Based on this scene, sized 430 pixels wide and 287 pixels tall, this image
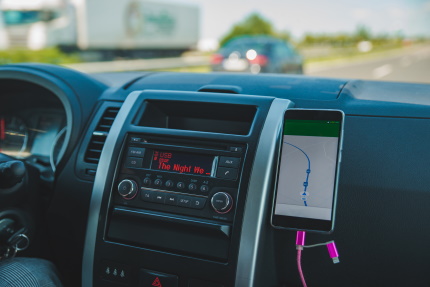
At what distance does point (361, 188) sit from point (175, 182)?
75cm

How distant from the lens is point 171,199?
191 centimetres

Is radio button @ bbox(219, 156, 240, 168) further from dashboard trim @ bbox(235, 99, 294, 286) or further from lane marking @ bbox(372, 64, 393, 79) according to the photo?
lane marking @ bbox(372, 64, 393, 79)

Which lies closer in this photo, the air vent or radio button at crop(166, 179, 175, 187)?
radio button at crop(166, 179, 175, 187)

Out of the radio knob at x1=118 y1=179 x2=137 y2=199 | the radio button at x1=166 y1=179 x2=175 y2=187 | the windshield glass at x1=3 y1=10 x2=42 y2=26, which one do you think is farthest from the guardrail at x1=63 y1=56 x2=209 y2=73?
the radio button at x1=166 y1=179 x2=175 y2=187

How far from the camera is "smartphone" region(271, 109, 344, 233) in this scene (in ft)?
5.75

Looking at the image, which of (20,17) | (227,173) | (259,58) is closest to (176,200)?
(227,173)

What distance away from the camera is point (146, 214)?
1939 mm

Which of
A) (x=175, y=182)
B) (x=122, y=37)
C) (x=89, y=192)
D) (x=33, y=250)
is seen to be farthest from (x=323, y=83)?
(x=122, y=37)

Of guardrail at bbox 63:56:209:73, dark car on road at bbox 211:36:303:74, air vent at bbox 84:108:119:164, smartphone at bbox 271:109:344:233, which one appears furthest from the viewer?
guardrail at bbox 63:56:209:73

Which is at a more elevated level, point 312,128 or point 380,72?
point 380,72

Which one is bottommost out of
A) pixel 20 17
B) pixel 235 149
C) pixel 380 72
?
pixel 235 149

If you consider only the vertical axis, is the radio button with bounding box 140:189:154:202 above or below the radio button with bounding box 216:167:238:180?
below

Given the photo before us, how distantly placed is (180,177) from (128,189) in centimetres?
23

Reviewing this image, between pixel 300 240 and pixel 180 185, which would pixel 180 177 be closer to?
pixel 180 185
